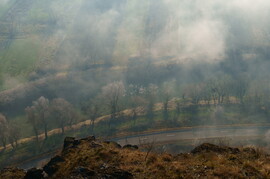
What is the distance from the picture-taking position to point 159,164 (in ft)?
82.4

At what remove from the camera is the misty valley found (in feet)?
91.4

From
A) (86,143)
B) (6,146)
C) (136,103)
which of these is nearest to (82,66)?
(136,103)

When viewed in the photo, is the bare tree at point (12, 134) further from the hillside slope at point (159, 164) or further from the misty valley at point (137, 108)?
the hillside slope at point (159, 164)

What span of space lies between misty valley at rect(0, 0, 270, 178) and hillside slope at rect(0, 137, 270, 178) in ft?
0.39

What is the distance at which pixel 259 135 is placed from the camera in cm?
9588

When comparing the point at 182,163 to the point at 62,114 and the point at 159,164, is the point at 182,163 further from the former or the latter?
the point at 62,114

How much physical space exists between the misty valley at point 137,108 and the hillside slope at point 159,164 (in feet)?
0.39

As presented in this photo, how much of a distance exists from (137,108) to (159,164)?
93.7 meters

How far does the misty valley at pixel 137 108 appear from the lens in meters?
27.8

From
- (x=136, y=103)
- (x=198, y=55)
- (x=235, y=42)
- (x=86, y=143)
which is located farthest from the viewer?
(x=235, y=42)

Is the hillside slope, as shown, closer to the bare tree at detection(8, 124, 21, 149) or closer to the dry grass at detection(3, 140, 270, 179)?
the dry grass at detection(3, 140, 270, 179)

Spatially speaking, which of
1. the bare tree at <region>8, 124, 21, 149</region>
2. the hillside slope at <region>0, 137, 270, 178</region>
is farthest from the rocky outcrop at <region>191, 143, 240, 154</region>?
the bare tree at <region>8, 124, 21, 149</region>

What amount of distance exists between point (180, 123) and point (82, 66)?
320ft

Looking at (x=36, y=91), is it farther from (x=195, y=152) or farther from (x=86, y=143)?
(x=195, y=152)
